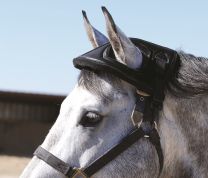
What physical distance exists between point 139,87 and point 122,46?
30cm

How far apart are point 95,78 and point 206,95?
73 centimetres

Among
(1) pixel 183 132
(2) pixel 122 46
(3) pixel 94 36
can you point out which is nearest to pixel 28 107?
(3) pixel 94 36

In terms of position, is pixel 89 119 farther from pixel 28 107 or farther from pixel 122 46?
pixel 28 107

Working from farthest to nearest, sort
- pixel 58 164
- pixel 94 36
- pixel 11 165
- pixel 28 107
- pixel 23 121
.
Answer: pixel 28 107
pixel 23 121
pixel 11 165
pixel 94 36
pixel 58 164

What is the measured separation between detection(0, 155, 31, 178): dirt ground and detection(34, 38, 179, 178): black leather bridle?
12.9m

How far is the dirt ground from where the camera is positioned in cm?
1664

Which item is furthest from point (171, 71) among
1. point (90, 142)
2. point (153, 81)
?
point (90, 142)

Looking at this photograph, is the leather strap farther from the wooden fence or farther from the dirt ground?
the wooden fence

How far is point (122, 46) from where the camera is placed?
3.05 metres

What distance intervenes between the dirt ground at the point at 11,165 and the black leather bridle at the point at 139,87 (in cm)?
1288

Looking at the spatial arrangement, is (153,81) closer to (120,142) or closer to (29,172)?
(120,142)

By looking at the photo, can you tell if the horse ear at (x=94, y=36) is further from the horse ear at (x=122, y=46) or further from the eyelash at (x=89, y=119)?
the eyelash at (x=89, y=119)

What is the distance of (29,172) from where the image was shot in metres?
3.04

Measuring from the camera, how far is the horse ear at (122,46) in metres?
2.97
